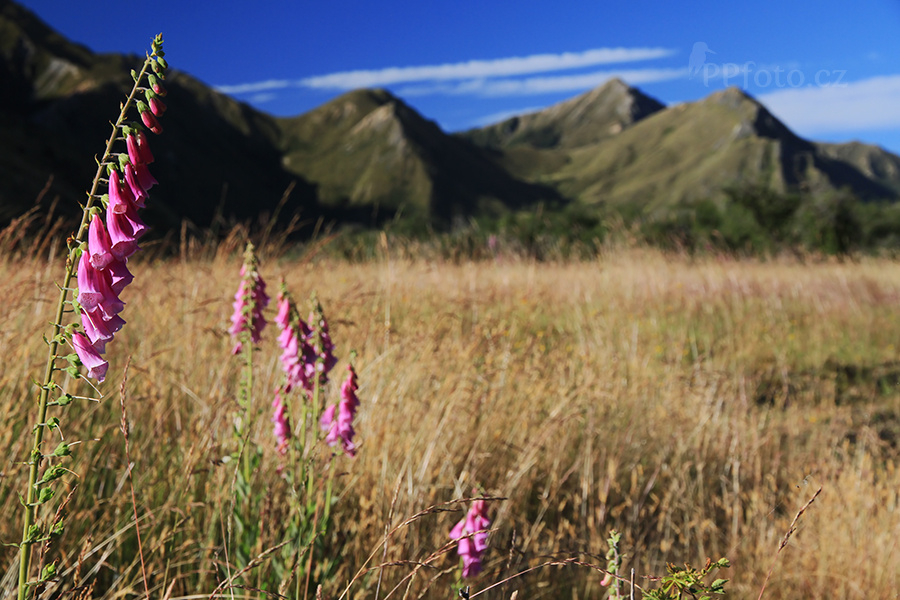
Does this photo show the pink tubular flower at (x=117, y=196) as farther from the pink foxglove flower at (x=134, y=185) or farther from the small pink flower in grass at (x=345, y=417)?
the small pink flower in grass at (x=345, y=417)

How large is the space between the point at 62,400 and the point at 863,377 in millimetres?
6504


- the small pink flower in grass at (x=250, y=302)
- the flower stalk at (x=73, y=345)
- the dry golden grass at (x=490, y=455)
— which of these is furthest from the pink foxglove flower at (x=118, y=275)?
the small pink flower in grass at (x=250, y=302)

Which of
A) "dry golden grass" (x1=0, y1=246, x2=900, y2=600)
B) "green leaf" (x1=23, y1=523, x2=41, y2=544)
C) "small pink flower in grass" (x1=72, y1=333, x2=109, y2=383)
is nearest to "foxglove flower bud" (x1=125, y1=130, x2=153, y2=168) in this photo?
"small pink flower in grass" (x1=72, y1=333, x2=109, y2=383)

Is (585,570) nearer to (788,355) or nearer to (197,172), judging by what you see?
(788,355)

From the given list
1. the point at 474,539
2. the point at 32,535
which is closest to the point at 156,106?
the point at 32,535

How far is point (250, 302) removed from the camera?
1.84 meters

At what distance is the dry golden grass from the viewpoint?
2072mm

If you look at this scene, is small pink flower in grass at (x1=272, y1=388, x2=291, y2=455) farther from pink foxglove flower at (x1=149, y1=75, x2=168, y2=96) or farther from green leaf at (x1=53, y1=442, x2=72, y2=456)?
pink foxglove flower at (x1=149, y1=75, x2=168, y2=96)

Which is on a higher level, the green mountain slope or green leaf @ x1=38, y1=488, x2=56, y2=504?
the green mountain slope

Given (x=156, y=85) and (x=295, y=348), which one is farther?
(x=295, y=348)

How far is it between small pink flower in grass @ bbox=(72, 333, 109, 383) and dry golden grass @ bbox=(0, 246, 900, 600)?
0.55m

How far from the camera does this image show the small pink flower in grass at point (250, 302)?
6.03 feet

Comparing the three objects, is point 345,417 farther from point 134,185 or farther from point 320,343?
point 134,185

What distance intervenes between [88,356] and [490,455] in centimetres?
167
